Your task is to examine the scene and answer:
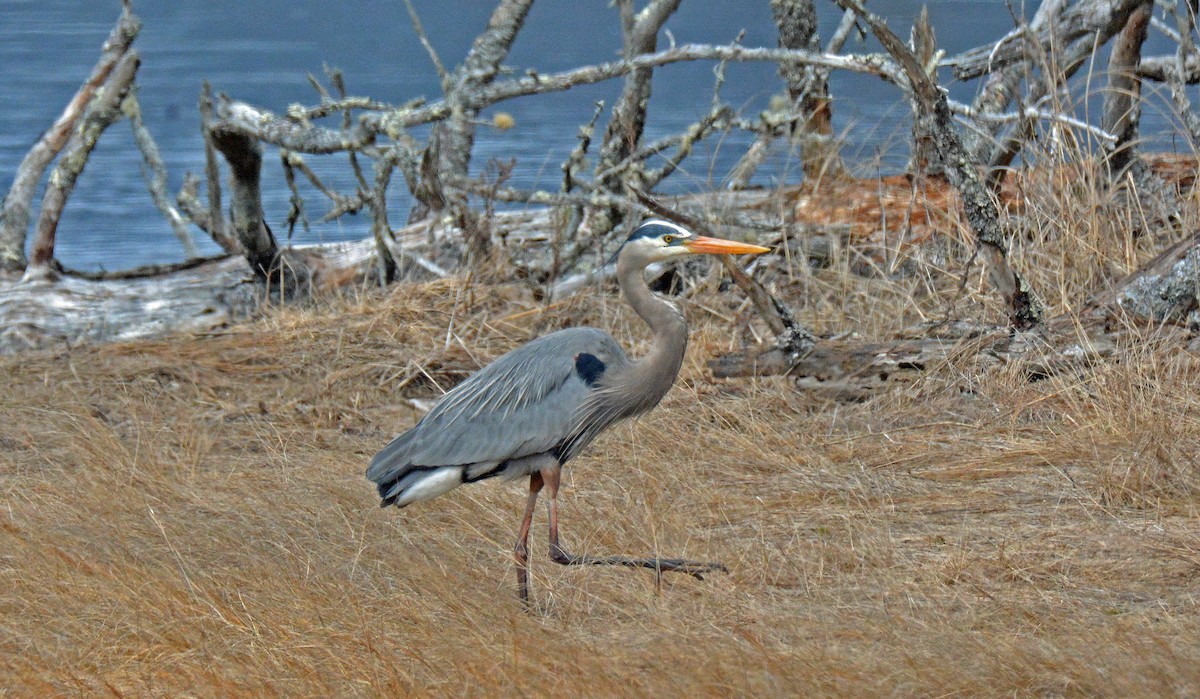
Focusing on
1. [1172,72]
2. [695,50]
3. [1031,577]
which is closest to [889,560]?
[1031,577]

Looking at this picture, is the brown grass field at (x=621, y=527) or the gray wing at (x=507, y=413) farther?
the gray wing at (x=507, y=413)

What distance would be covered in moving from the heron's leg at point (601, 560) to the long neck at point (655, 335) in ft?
1.21

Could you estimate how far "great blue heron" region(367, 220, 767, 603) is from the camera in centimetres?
410

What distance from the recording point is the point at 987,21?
37.1 m

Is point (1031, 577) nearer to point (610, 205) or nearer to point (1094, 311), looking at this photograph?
point (1094, 311)

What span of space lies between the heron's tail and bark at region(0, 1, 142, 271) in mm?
4253

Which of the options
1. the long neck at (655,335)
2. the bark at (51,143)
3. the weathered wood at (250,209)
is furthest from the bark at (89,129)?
the long neck at (655,335)

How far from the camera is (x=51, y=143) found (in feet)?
25.1

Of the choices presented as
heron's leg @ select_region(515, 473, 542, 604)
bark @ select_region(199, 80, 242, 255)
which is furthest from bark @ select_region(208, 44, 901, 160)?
heron's leg @ select_region(515, 473, 542, 604)

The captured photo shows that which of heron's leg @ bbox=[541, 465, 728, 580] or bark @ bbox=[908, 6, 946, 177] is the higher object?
bark @ bbox=[908, 6, 946, 177]

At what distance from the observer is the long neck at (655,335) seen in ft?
14.1

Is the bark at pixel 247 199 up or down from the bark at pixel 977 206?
down

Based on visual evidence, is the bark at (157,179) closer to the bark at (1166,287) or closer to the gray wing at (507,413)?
the gray wing at (507,413)

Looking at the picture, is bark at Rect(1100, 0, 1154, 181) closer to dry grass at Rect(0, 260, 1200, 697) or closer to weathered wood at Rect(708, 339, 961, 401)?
dry grass at Rect(0, 260, 1200, 697)
